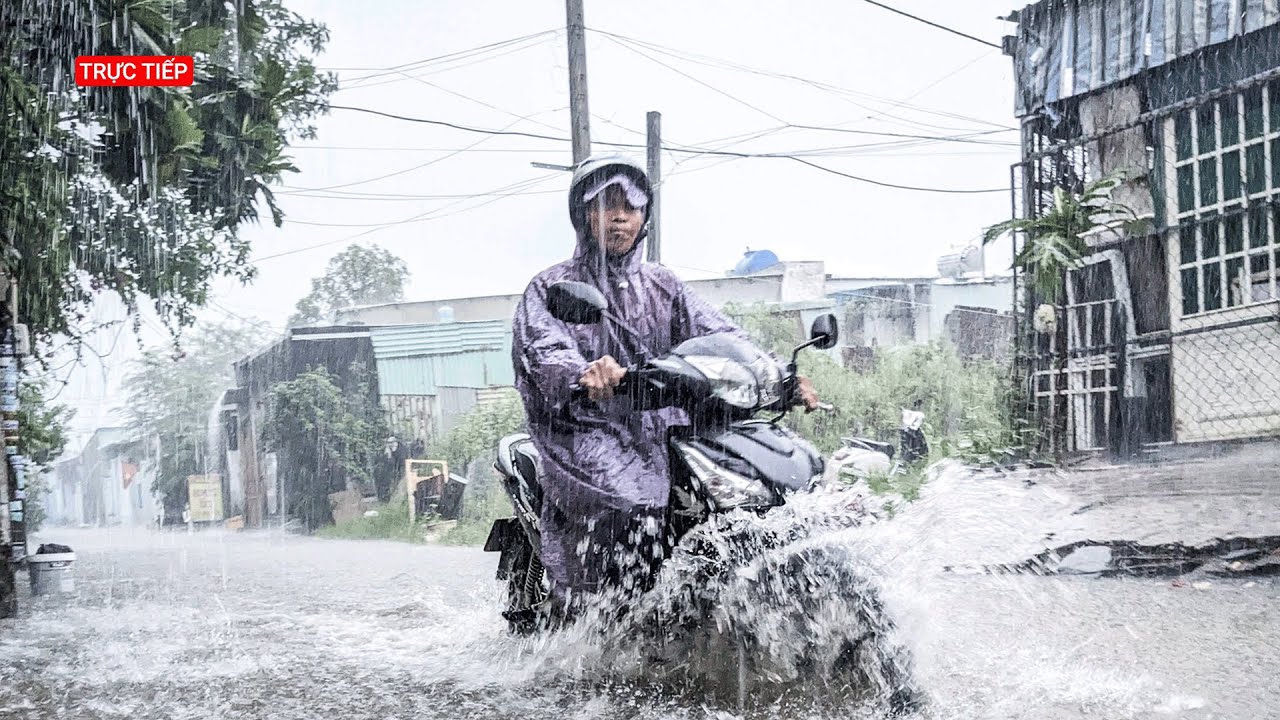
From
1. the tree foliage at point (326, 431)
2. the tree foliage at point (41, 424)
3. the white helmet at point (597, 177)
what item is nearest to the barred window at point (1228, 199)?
the white helmet at point (597, 177)

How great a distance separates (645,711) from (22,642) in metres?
3.75

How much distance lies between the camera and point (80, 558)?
49.1ft

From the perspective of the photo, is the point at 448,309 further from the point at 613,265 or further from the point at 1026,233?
the point at 613,265

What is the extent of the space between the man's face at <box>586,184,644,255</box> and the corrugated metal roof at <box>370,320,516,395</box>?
17676 millimetres

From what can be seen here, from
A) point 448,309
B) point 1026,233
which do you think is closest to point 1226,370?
point 1026,233

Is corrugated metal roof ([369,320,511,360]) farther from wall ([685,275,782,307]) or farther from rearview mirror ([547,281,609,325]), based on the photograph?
rearview mirror ([547,281,609,325])

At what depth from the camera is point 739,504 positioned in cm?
308

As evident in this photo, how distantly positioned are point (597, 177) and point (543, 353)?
0.66m

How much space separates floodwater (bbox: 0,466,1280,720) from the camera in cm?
329

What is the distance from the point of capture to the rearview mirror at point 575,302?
318 centimetres

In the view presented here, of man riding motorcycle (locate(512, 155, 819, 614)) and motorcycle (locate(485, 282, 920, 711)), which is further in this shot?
man riding motorcycle (locate(512, 155, 819, 614))

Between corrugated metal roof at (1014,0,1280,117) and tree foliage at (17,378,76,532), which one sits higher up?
corrugated metal roof at (1014,0,1280,117)

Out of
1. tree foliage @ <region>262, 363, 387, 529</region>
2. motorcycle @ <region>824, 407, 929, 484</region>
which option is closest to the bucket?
motorcycle @ <region>824, 407, 929, 484</region>

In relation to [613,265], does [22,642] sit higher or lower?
lower
